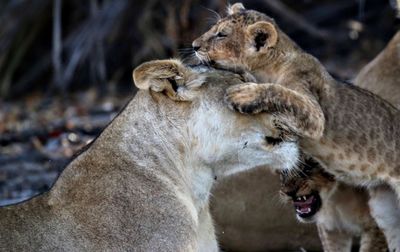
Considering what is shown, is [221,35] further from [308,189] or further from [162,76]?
[162,76]

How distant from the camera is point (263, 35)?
18.4 feet

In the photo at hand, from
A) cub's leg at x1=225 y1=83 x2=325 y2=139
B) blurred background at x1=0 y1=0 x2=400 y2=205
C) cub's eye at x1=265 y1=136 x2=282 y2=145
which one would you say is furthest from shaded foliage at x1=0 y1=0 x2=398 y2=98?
cub's eye at x1=265 y1=136 x2=282 y2=145

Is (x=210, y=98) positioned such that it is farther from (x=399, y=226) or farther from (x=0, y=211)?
(x=399, y=226)

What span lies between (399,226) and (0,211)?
6.91 feet

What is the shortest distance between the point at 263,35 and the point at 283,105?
0.71 metres

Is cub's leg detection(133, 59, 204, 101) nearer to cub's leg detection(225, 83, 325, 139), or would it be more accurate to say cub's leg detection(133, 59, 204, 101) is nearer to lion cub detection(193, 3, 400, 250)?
cub's leg detection(225, 83, 325, 139)

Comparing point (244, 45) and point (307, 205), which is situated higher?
point (244, 45)

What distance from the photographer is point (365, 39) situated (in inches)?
453

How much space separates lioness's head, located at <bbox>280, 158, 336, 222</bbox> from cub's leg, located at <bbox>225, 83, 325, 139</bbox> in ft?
1.71

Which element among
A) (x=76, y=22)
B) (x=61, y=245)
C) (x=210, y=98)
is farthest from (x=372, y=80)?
(x=76, y=22)

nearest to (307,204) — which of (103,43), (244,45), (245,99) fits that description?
(244,45)

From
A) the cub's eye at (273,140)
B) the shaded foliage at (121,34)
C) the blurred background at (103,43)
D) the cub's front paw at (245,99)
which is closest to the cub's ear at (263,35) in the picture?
the cub's front paw at (245,99)

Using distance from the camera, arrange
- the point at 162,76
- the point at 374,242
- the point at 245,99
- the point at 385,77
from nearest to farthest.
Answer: the point at 162,76, the point at 245,99, the point at 374,242, the point at 385,77

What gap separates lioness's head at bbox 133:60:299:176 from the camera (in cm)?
453
